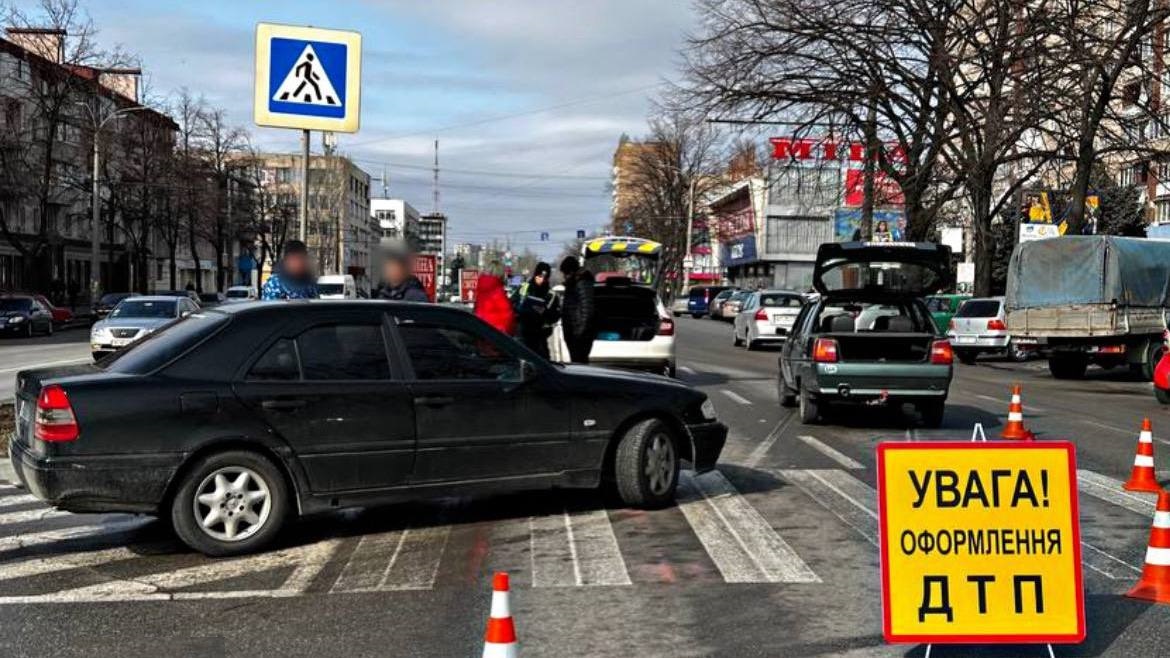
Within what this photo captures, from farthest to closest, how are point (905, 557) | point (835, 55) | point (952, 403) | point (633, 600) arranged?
point (835, 55), point (952, 403), point (633, 600), point (905, 557)

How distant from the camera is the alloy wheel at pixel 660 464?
26.1ft

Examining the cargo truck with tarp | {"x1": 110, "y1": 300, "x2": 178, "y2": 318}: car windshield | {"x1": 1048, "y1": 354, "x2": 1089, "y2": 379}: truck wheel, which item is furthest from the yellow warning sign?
{"x1": 110, "y1": 300, "x2": 178, "y2": 318}: car windshield

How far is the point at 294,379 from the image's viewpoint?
686cm

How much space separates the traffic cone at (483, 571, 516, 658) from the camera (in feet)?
11.9

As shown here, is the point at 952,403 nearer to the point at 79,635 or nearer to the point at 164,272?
the point at 79,635

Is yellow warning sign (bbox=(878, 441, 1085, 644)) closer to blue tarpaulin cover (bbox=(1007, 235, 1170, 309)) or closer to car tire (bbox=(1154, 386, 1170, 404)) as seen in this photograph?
car tire (bbox=(1154, 386, 1170, 404))

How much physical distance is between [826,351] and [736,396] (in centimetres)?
421

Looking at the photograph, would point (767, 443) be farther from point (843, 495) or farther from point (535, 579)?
point (535, 579)

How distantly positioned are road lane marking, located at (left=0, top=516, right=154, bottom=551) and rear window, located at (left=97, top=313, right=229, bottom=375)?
3.91 ft

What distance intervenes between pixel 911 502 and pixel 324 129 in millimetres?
7186

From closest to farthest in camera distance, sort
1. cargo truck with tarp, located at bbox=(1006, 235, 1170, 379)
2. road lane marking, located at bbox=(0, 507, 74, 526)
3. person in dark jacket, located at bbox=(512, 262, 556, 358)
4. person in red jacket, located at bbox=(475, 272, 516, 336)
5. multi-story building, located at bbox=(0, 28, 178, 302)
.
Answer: road lane marking, located at bbox=(0, 507, 74, 526)
person in red jacket, located at bbox=(475, 272, 516, 336)
person in dark jacket, located at bbox=(512, 262, 556, 358)
cargo truck with tarp, located at bbox=(1006, 235, 1170, 379)
multi-story building, located at bbox=(0, 28, 178, 302)

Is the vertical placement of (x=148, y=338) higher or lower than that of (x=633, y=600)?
higher

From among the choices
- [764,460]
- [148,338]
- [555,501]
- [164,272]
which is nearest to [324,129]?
[148,338]

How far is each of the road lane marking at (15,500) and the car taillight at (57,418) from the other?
2.49m
